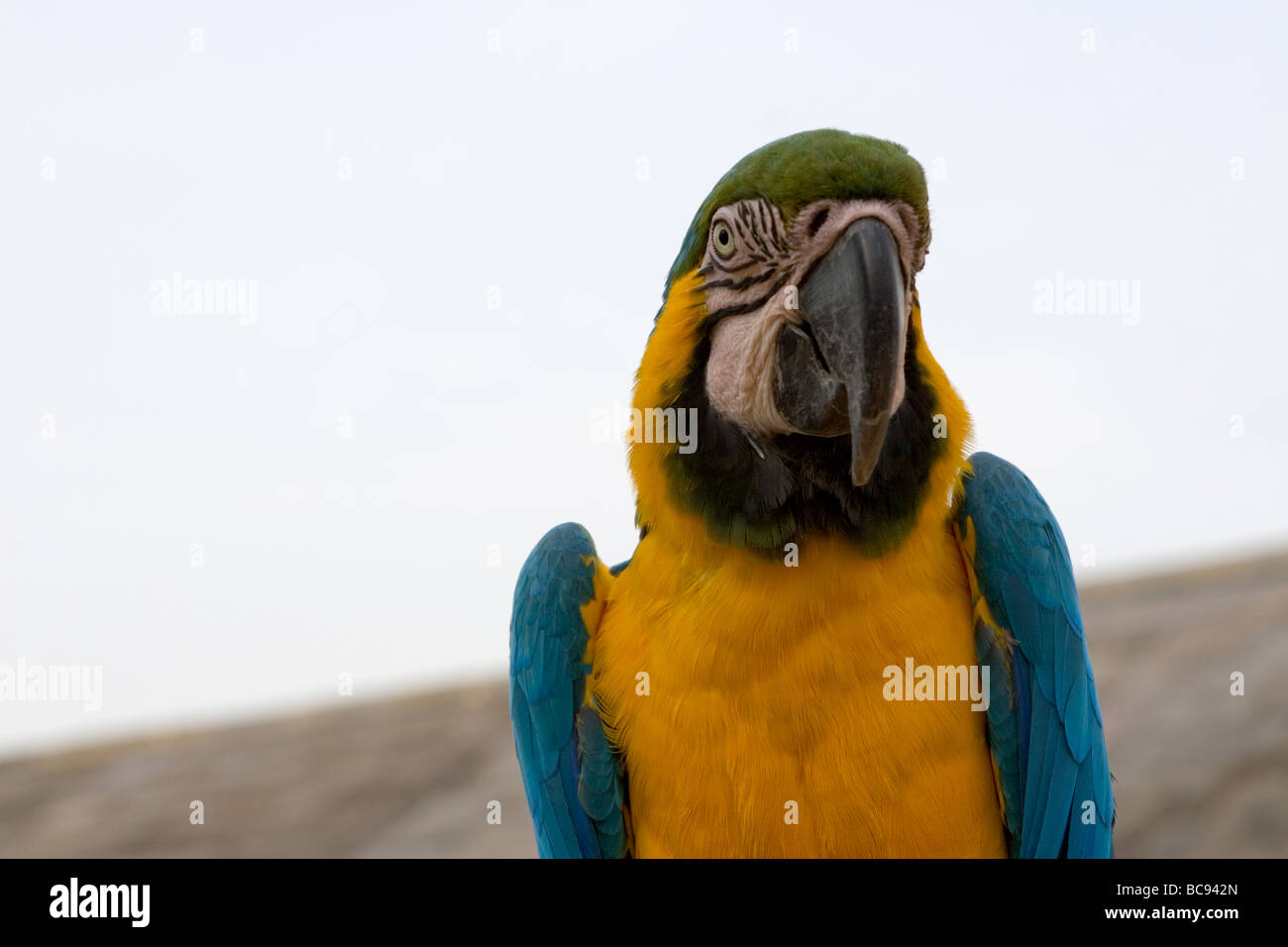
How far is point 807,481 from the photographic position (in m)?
2.78

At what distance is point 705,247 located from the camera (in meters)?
2.96

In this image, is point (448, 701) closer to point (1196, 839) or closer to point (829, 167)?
point (1196, 839)

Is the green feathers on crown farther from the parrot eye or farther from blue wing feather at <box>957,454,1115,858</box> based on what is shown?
blue wing feather at <box>957,454,1115,858</box>

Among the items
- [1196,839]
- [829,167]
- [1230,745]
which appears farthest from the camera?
[1230,745]

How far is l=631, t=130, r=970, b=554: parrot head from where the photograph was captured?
2.57 m

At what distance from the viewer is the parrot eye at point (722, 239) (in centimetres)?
283

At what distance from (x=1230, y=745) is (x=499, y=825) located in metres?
5.42

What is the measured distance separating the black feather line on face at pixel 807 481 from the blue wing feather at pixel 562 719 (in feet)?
2.11

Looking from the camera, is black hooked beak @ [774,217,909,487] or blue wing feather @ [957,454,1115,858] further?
blue wing feather @ [957,454,1115,858]

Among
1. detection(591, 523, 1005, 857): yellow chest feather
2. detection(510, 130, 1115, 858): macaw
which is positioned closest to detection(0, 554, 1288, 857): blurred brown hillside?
detection(510, 130, 1115, 858): macaw

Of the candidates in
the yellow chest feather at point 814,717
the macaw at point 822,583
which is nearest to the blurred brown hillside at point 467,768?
the macaw at point 822,583

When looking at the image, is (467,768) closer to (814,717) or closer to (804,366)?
(814,717)
